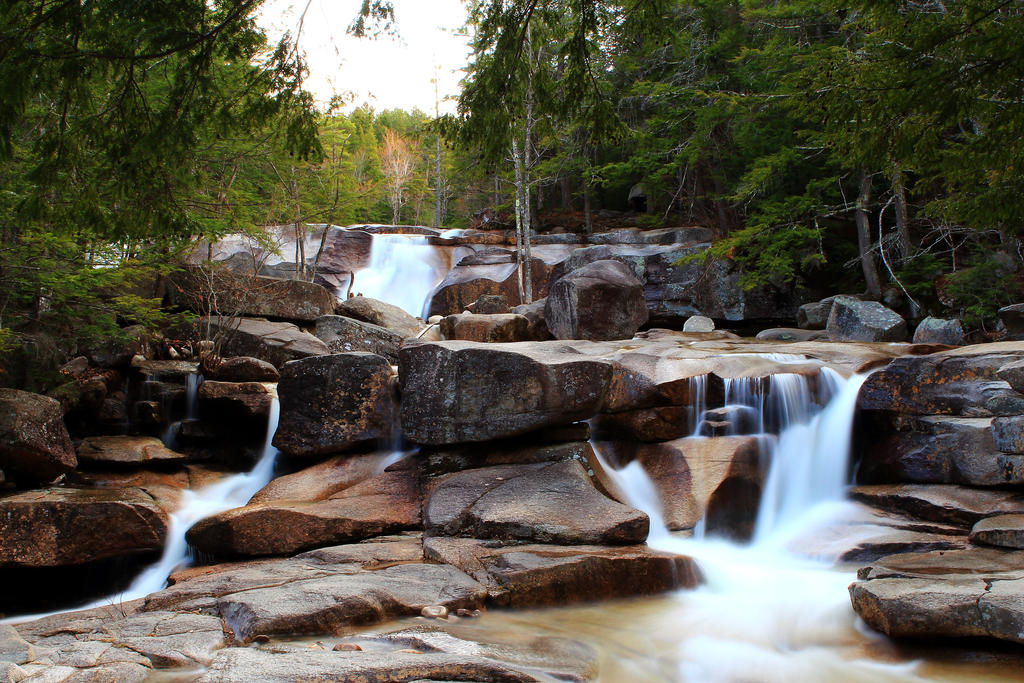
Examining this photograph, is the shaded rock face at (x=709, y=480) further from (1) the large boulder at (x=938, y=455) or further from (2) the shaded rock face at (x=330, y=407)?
(2) the shaded rock face at (x=330, y=407)

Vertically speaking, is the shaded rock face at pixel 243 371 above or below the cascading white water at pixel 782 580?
above

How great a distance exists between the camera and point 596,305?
12.6 metres

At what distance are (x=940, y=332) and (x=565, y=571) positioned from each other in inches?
457

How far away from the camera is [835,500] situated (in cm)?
756

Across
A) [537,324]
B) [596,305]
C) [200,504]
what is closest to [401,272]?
[537,324]

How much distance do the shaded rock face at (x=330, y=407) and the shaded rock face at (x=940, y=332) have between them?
11.2 meters

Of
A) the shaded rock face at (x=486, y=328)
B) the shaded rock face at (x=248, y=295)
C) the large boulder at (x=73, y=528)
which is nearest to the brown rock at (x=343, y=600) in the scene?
the large boulder at (x=73, y=528)

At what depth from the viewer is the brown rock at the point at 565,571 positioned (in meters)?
5.12

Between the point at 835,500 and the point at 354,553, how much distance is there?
5.47m

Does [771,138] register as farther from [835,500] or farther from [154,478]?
[154,478]

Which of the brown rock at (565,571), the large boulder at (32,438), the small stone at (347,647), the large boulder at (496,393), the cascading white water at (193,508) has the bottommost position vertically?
the cascading white water at (193,508)

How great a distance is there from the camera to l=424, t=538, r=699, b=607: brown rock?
512cm

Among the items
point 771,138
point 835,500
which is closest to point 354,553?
point 835,500

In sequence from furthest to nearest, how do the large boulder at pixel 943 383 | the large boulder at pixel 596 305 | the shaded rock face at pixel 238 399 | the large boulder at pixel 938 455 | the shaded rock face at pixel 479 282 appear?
the shaded rock face at pixel 479 282 < the large boulder at pixel 596 305 < the shaded rock face at pixel 238 399 < the large boulder at pixel 943 383 < the large boulder at pixel 938 455
